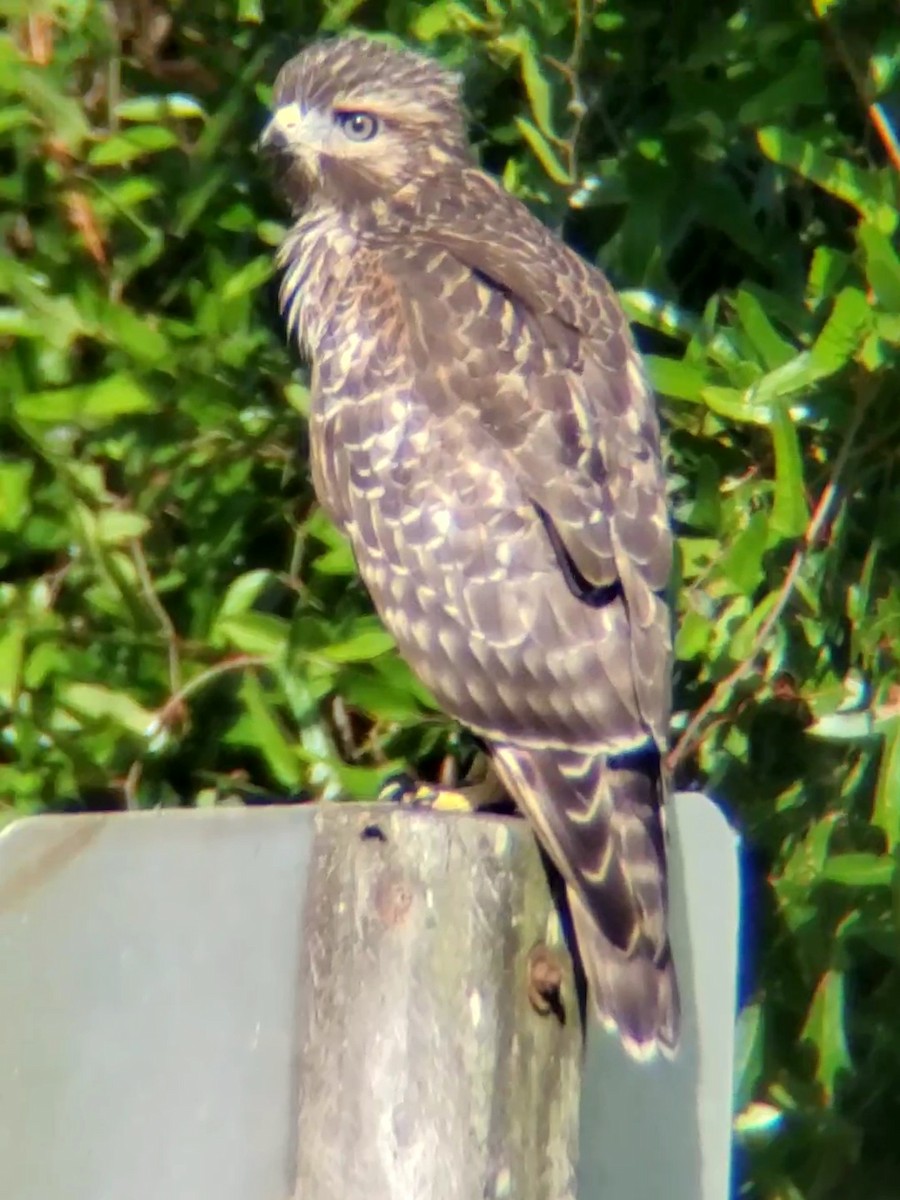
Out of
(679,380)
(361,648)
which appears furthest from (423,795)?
(679,380)

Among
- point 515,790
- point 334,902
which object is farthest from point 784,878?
point 334,902

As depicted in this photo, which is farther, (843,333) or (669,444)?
(669,444)

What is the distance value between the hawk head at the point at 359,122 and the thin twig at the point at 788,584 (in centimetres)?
119

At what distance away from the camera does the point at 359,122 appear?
4215 mm

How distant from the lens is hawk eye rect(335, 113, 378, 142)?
415 centimetres

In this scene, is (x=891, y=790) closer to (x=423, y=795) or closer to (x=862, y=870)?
(x=862, y=870)

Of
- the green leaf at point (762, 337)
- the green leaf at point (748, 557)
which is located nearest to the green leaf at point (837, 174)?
the green leaf at point (762, 337)

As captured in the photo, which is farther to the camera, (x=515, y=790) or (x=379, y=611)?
(x=379, y=611)

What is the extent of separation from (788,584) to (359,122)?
62.3 inches

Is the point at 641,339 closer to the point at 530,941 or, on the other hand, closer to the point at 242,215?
the point at 242,215

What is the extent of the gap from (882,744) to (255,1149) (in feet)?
5.73

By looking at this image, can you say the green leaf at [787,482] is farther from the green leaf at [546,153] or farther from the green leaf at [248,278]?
the green leaf at [248,278]

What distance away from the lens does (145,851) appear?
2109mm

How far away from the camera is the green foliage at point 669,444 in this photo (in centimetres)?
337
